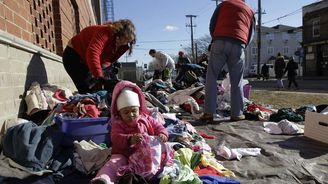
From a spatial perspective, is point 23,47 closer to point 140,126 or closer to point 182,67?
point 140,126

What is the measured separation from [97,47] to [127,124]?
2.01m

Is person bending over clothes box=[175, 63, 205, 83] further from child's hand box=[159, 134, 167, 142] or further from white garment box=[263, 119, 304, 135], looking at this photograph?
child's hand box=[159, 134, 167, 142]

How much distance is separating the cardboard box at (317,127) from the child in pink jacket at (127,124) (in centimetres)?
200

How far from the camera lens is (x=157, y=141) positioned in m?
2.90

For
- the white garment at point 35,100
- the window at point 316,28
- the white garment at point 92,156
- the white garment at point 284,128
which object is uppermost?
the window at point 316,28

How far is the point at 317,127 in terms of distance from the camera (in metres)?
4.14

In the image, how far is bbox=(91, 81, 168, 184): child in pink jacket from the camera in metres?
2.86

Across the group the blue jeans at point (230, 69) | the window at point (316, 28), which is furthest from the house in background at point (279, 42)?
the blue jeans at point (230, 69)

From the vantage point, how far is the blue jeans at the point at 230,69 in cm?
547

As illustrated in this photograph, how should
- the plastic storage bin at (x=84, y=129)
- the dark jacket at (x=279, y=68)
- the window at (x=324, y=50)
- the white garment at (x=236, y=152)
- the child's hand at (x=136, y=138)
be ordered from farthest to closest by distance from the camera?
the window at (x=324, y=50)
the dark jacket at (x=279, y=68)
the white garment at (x=236, y=152)
the plastic storage bin at (x=84, y=129)
the child's hand at (x=136, y=138)

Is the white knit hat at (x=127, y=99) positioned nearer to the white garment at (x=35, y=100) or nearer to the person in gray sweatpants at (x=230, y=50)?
the white garment at (x=35, y=100)

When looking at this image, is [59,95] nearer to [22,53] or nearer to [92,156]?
[22,53]

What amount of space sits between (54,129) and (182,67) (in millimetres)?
6781

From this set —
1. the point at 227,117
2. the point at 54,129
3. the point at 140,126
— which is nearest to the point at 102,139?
the point at 54,129
